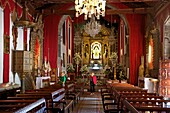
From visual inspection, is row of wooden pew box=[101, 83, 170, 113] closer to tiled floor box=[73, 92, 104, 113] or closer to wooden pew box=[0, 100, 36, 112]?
wooden pew box=[0, 100, 36, 112]

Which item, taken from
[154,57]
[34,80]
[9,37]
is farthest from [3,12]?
[154,57]

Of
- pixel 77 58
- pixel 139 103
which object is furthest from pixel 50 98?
pixel 77 58

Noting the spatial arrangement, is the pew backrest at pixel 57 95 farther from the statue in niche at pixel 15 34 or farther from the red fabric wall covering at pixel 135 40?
the red fabric wall covering at pixel 135 40

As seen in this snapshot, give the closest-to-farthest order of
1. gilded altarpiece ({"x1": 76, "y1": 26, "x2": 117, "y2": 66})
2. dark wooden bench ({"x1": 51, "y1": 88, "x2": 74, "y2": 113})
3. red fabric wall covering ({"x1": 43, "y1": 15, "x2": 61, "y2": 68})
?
1. dark wooden bench ({"x1": 51, "y1": 88, "x2": 74, "y2": 113})
2. red fabric wall covering ({"x1": 43, "y1": 15, "x2": 61, "y2": 68})
3. gilded altarpiece ({"x1": 76, "y1": 26, "x2": 117, "y2": 66})

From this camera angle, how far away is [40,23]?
725 inches

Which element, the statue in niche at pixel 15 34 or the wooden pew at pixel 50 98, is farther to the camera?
the statue in niche at pixel 15 34

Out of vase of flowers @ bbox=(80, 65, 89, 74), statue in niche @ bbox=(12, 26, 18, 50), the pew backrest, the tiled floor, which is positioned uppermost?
statue in niche @ bbox=(12, 26, 18, 50)

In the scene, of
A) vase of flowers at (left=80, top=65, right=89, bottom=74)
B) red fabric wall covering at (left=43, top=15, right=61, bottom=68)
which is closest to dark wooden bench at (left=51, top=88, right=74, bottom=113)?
red fabric wall covering at (left=43, top=15, right=61, bottom=68)

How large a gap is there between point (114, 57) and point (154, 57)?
52.4ft

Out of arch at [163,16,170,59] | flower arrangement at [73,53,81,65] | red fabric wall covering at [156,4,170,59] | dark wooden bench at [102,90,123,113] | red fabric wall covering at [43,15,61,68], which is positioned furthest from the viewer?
flower arrangement at [73,53,81,65]

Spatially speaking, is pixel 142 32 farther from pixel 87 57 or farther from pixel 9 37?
pixel 87 57

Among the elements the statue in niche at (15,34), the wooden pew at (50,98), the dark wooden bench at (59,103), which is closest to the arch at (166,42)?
the statue in niche at (15,34)

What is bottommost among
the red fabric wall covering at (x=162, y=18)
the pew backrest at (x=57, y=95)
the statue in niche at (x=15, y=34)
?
the pew backrest at (x=57, y=95)

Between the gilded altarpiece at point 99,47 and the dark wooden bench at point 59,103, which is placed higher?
the gilded altarpiece at point 99,47
